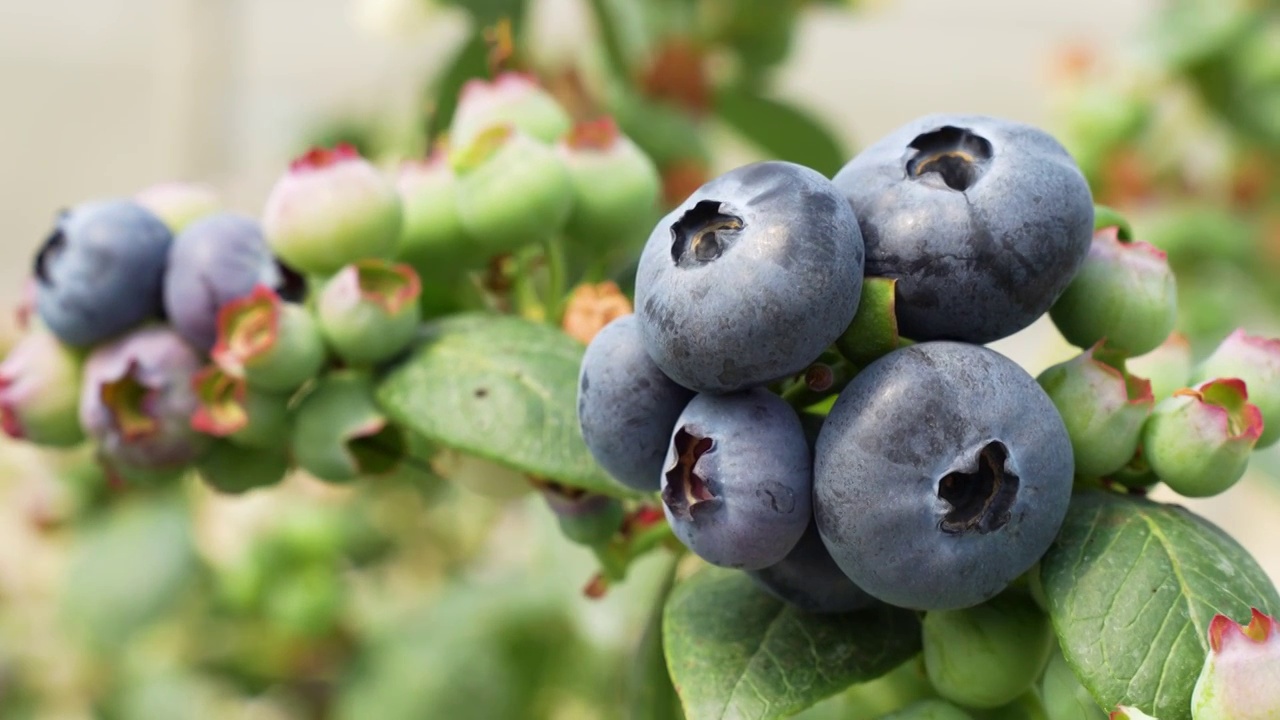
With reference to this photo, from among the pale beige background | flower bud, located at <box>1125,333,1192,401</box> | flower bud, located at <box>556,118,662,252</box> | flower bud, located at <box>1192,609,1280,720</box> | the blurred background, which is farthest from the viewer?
the pale beige background

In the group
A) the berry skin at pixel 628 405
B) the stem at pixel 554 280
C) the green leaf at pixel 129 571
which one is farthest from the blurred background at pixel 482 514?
the berry skin at pixel 628 405

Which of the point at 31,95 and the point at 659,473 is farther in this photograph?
the point at 31,95

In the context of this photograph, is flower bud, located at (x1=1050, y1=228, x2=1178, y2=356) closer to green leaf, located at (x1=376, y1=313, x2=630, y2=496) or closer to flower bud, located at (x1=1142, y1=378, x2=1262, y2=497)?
flower bud, located at (x1=1142, y1=378, x2=1262, y2=497)

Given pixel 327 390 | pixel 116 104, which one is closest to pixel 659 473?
pixel 327 390

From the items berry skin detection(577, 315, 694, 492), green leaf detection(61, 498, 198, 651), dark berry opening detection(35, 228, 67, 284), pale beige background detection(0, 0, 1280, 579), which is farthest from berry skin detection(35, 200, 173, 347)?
pale beige background detection(0, 0, 1280, 579)

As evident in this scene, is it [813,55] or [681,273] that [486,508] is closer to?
[681,273]
